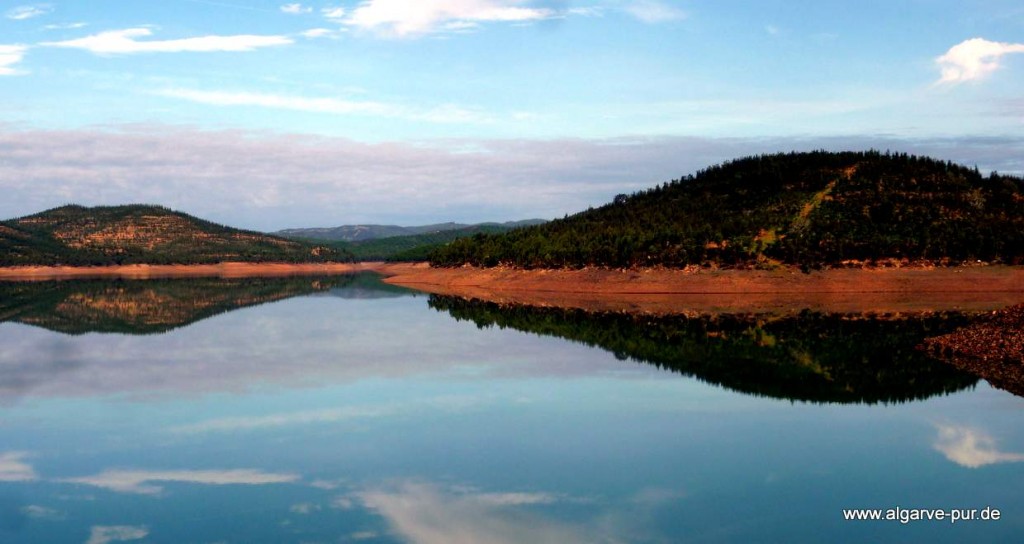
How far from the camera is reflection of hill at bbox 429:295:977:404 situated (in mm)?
42969

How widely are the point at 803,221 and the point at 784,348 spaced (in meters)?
70.5

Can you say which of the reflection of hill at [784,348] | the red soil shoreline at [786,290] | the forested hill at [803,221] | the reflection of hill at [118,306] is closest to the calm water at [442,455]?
the reflection of hill at [784,348]

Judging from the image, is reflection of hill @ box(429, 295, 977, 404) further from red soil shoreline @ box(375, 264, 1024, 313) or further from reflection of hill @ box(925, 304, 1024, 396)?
red soil shoreline @ box(375, 264, 1024, 313)

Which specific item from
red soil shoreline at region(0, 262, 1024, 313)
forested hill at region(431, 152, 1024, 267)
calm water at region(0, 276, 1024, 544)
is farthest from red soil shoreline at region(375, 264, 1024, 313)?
calm water at region(0, 276, 1024, 544)

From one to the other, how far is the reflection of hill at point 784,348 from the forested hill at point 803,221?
3201 centimetres

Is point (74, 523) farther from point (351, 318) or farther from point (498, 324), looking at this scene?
point (351, 318)

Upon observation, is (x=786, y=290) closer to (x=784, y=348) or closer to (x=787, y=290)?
(x=787, y=290)

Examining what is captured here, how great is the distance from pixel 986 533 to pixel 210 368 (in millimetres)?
42681

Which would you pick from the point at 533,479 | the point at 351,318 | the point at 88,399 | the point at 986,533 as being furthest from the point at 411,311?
the point at 986,533

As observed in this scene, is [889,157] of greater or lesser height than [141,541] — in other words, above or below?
above

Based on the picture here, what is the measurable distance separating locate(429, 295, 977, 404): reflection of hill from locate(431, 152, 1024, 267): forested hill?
32.0 meters

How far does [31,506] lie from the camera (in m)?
23.3

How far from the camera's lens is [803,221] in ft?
409

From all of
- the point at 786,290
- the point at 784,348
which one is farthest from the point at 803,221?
the point at 784,348
